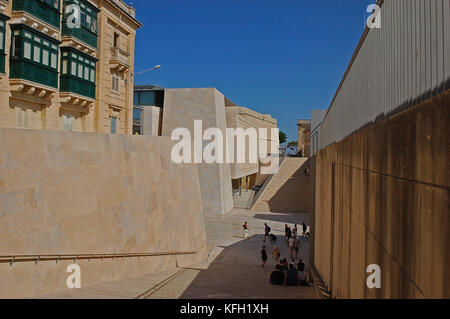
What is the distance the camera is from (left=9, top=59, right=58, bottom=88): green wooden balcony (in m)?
12.4

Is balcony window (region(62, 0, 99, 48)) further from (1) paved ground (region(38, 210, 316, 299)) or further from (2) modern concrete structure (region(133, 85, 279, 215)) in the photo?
(2) modern concrete structure (region(133, 85, 279, 215))

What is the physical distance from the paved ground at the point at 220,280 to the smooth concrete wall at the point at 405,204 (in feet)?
20.5

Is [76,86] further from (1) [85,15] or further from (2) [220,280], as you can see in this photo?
(2) [220,280]

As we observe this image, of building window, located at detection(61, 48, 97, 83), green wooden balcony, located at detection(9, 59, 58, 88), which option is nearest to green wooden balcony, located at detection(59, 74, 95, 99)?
building window, located at detection(61, 48, 97, 83)

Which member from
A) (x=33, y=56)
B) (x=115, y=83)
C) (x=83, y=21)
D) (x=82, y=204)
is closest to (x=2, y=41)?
(x=33, y=56)

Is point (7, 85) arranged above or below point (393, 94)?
above

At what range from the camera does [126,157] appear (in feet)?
44.3

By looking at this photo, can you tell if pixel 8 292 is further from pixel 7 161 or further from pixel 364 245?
pixel 364 245

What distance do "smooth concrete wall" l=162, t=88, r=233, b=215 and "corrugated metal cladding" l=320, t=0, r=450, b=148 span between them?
95.2 ft

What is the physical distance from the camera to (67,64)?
15195 millimetres

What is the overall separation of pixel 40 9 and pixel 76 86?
324 centimetres
